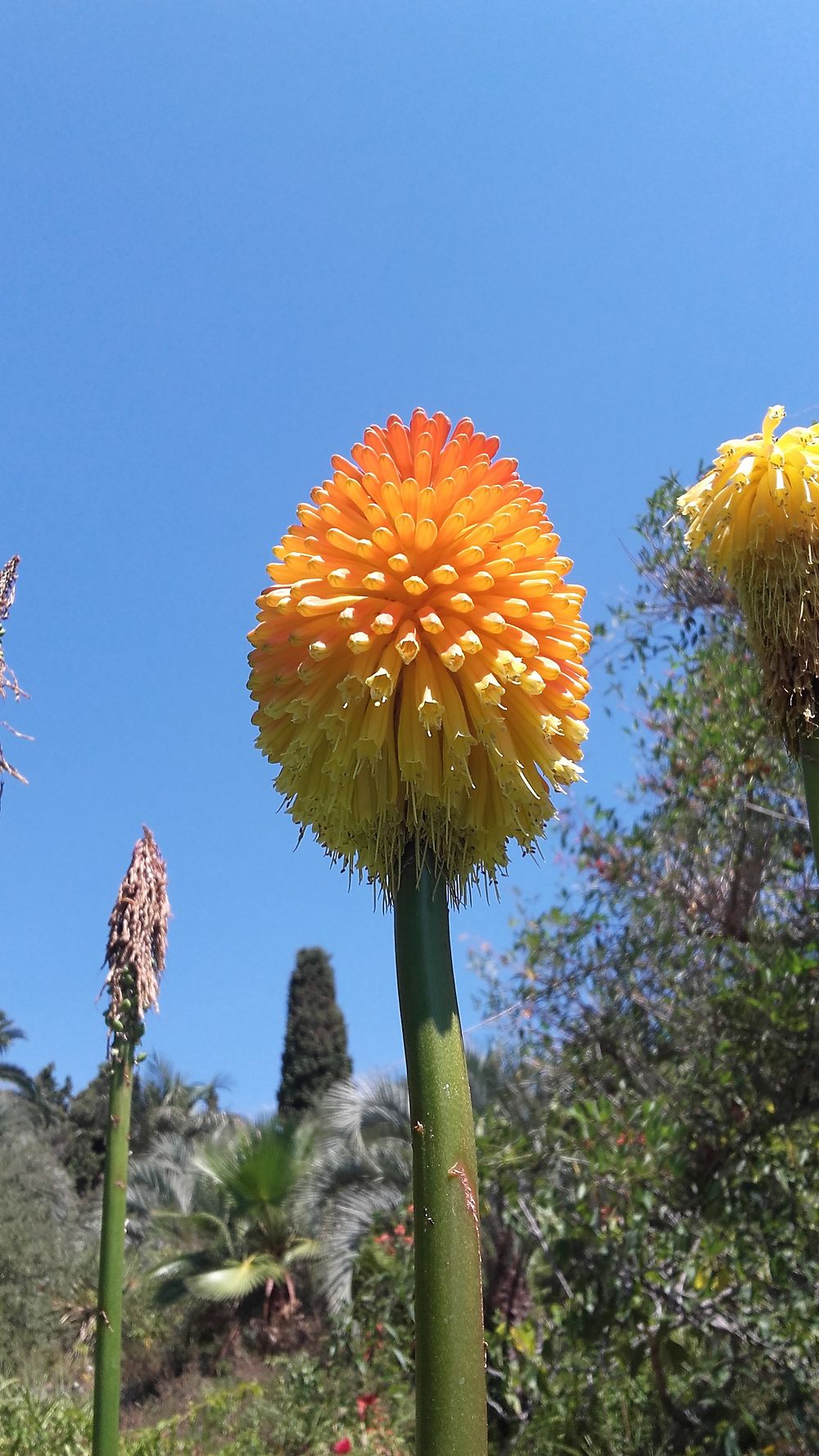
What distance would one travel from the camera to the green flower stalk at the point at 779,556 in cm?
221

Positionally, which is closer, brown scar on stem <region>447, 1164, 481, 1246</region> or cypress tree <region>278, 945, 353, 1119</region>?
brown scar on stem <region>447, 1164, 481, 1246</region>

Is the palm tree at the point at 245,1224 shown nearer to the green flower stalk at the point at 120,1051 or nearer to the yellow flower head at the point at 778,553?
the green flower stalk at the point at 120,1051

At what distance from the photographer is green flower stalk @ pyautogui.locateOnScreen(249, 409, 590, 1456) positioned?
1784 mm

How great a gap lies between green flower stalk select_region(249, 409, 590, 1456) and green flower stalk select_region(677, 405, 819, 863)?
493 millimetres

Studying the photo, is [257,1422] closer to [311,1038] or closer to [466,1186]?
[466,1186]

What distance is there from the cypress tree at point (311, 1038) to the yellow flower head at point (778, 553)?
2931 cm

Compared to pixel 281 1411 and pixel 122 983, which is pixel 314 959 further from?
pixel 122 983

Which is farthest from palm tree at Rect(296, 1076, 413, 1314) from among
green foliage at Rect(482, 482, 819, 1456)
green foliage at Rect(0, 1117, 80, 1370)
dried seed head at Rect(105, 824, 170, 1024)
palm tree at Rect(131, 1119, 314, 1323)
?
dried seed head at Rect(105, 824, 170, 1024)

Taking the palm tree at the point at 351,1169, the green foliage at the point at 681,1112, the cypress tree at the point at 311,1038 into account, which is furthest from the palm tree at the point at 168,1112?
the green foliage at the point at 681,1112

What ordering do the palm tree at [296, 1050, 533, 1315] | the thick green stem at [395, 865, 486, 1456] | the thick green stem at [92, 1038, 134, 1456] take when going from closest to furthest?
the thick green stem at [395, 865, 486, 1456], the thick green stem at [92, 1038, 134, 1456], the palm tree at [296, 1050, 533, 1315]

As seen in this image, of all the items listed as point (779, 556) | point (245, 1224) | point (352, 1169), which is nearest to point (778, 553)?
point (779, 556)

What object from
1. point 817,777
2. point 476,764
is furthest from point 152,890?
point 817,777

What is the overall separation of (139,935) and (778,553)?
10.5 ft

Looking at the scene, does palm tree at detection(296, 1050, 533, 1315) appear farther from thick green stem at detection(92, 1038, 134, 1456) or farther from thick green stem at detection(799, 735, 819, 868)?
thick green stem at detection(799, 735, 819, 868)
